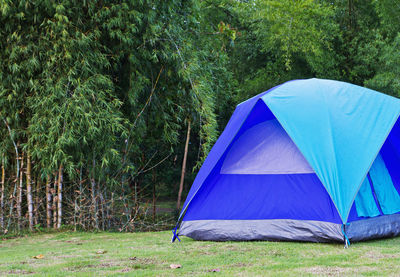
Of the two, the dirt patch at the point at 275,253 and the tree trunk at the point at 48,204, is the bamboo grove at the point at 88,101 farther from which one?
the dirt patch at the point at 275,253

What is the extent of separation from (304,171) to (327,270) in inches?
64.6

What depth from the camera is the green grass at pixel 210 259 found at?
11.4ft

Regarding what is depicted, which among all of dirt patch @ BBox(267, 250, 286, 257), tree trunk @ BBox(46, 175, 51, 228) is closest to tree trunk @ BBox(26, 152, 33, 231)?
tree trunk @ BBox(46, 175, 51, 228)

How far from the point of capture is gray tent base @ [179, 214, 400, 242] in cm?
459

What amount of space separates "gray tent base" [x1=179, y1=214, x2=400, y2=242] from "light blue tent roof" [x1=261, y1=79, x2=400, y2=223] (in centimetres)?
24

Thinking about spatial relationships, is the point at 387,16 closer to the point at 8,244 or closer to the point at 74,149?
the point at 74,149

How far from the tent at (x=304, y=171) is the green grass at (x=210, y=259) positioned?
0.20 m

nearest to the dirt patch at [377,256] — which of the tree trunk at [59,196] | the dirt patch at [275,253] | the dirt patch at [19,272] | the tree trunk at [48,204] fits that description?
the dirt patch at [275,253]

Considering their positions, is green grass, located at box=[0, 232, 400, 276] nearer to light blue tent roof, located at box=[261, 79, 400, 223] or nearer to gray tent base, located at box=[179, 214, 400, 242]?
gray tent base, located at box=[179, 214, 400, 242]

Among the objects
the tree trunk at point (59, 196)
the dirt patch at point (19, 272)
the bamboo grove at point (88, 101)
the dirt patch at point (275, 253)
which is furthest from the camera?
the tree trunk at point (59, 196)

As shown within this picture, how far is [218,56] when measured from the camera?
33.2 feet

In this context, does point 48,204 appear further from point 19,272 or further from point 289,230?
point 289,230

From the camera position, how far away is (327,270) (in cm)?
342

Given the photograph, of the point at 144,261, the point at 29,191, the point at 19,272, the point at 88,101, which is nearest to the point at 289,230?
the point at 144,261
